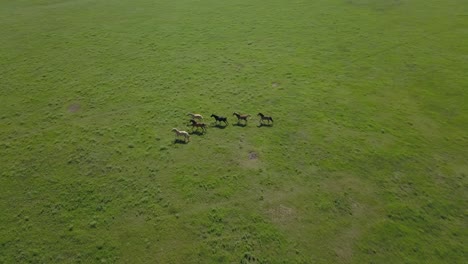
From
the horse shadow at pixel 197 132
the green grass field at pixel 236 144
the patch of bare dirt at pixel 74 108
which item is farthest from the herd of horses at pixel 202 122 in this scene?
the patch of bare dirt at pixel 74 108

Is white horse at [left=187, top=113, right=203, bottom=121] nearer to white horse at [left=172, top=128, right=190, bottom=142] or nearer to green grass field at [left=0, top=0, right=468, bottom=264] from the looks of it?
green grass field at [left=0, top=0, right=468, bottom=264]

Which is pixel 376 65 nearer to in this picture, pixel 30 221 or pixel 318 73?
pixel 318 73

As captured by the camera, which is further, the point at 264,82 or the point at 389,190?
the point at 264,82

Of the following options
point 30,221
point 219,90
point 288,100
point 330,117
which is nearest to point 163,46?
point 219,90

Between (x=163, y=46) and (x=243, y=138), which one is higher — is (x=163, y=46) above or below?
above

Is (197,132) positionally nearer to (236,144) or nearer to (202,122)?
(202,122)

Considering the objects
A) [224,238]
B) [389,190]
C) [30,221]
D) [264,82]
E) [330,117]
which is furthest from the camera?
[264,82]

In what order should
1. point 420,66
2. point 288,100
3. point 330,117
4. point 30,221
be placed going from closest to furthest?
point 30,221 < point 330,117 < point 288,100 < point 420,66

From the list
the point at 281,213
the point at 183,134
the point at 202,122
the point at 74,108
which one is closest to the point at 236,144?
the point at 202,122
